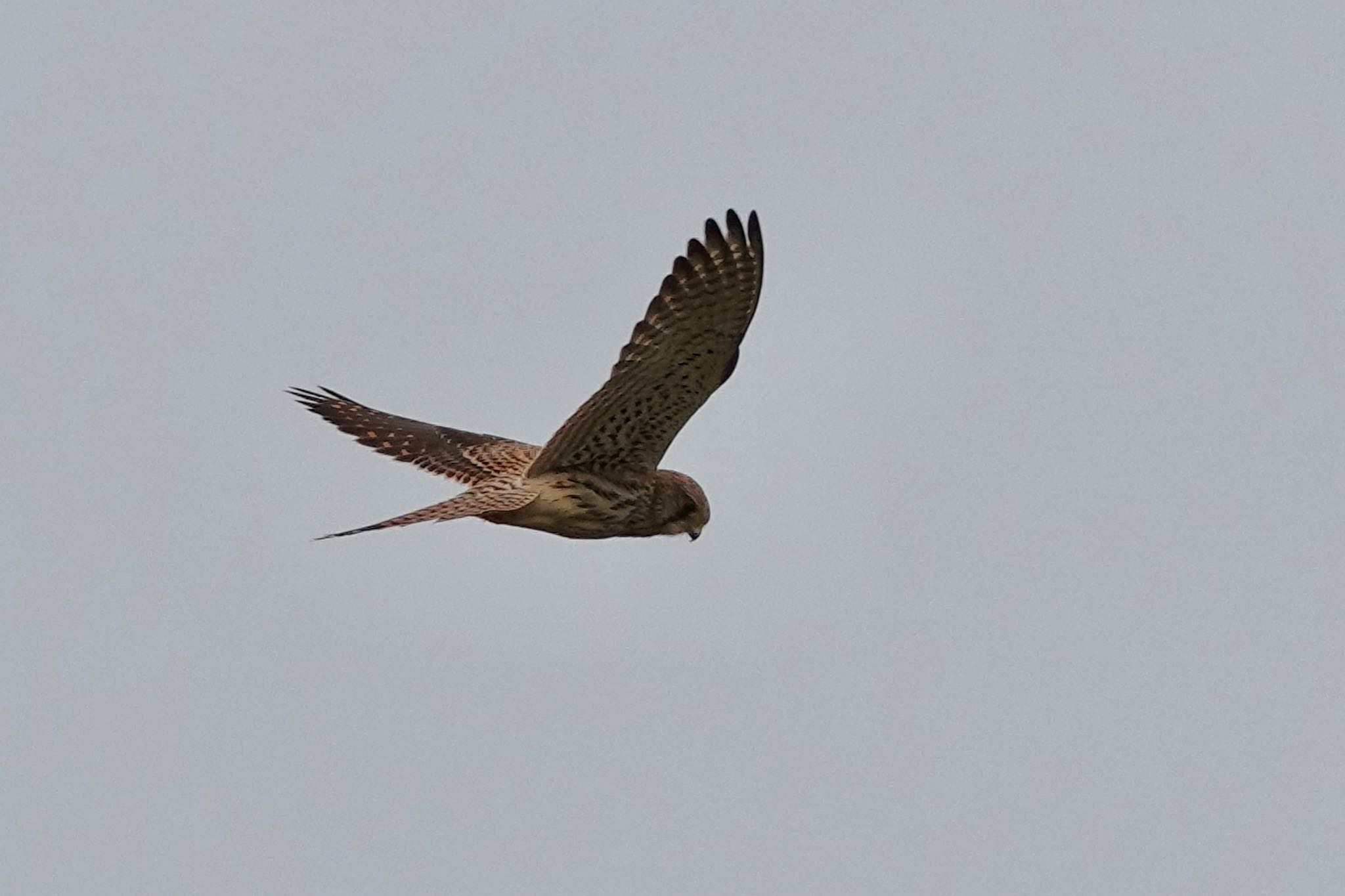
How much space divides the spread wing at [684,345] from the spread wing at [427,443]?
1342 millimetres

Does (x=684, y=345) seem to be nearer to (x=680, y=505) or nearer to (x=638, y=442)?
(x=638, y=442)

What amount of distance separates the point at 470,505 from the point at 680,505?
1.82 metres

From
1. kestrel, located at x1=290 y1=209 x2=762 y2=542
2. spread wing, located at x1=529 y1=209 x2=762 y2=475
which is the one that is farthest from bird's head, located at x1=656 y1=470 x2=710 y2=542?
spread wing, located at x1=529 y1=209 x2=762 y2=475

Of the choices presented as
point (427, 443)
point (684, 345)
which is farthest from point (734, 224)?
point (427, 443)

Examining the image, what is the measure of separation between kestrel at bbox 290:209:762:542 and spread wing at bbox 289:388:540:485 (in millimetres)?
14

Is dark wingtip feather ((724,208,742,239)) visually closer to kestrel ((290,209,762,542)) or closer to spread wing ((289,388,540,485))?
kestrel ((290,209,762,542))

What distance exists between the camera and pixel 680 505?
48.2ft

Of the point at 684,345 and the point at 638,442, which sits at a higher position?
the point at 684,345

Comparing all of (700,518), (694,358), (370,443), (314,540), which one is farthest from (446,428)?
(314,540)

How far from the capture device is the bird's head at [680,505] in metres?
14.5

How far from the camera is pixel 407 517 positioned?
12.3 meters

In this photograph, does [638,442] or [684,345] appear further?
[638,442]

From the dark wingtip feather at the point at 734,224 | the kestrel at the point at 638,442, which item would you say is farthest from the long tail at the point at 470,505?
the dark wingtip feather at the point at 734,224

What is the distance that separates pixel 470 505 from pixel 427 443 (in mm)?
2598
